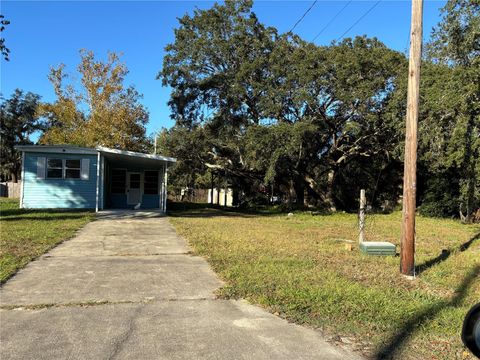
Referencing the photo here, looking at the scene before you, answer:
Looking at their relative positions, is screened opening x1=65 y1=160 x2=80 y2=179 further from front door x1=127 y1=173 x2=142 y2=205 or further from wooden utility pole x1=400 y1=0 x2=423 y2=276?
wooden utility pole x1=400 y1=0 x2=423 y2=276

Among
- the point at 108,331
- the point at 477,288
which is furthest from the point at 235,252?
the point at 108,331

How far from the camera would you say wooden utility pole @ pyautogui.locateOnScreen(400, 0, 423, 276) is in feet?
26.1

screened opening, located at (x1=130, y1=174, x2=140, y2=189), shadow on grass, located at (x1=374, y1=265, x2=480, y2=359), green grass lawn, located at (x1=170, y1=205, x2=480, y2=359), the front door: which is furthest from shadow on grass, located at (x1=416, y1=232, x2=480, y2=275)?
screened opening, located at (x1=130, y1=174, x2=140, y2=189)

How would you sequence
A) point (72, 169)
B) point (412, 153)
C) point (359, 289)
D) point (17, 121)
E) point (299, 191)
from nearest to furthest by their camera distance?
point (359, 289), point (412, 153), point (72, 169), point (299, 191), point (17, 121)

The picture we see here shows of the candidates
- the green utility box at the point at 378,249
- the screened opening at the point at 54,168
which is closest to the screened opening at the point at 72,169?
the screened opening at the point at 54,168

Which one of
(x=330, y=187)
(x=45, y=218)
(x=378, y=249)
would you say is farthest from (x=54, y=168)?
(x=330, y=187)

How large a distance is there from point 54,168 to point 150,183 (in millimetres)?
5552

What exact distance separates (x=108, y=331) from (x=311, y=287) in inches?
124

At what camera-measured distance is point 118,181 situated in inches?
1009

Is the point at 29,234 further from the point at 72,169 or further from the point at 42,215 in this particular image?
the point at 72,169

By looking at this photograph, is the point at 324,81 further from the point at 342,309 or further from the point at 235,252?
the point at 342,309

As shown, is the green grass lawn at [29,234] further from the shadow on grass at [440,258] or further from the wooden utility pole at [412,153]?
the shadow on grass at [440,258]

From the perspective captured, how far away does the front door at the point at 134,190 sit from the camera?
82.1 feet

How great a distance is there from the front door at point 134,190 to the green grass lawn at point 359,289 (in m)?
13.3
